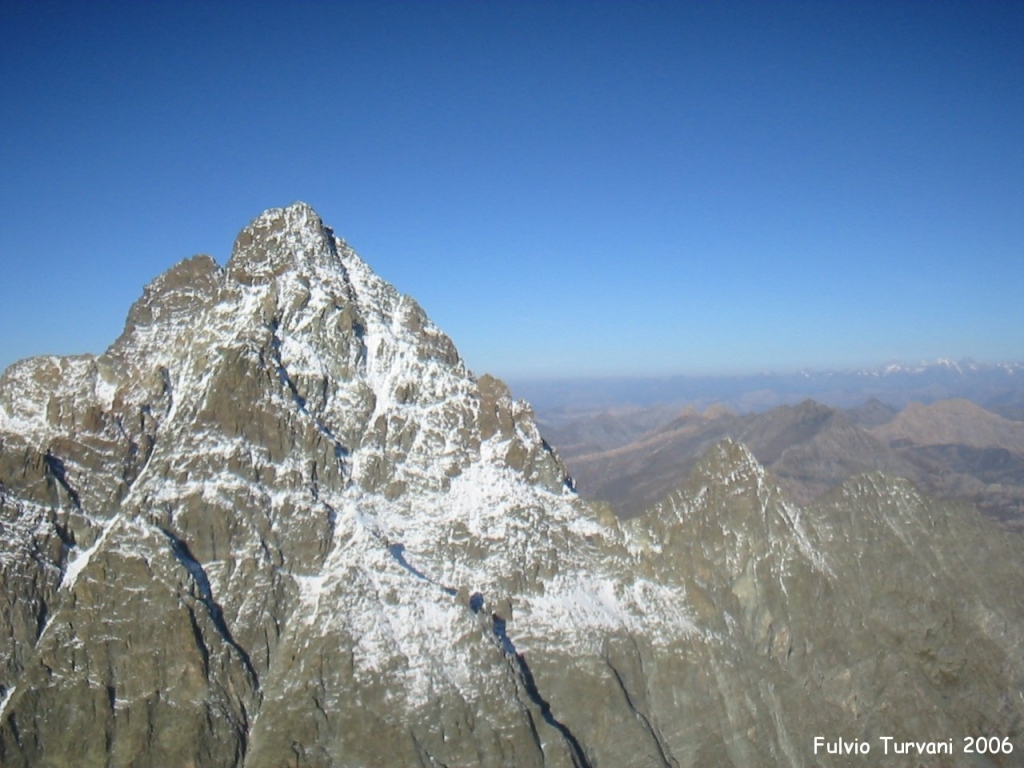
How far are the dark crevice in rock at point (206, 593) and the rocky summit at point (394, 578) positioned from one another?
41 cm

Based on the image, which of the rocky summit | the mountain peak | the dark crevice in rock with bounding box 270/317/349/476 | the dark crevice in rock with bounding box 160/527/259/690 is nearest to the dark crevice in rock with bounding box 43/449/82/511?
the rocky summit

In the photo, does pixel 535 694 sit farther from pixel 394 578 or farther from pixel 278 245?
pixel 278 245

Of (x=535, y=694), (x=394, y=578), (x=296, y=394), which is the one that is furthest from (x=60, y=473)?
(x=535, y=694)

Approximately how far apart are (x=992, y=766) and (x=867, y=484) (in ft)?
164

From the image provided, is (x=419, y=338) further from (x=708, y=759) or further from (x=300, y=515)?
(x=708, y=759)

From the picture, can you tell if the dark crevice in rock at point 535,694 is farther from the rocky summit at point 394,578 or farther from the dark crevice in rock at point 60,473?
the dark crevice in rock at point 60,473

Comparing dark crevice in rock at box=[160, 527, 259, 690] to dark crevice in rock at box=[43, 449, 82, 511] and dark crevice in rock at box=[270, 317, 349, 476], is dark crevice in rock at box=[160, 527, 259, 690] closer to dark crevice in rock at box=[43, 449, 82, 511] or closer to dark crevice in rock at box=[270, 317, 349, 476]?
dark crevice in rock at box=[43, 449, 82, 511]

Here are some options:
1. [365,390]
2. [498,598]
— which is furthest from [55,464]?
[498,598]

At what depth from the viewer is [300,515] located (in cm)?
11131

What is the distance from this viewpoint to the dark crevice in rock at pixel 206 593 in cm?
9919

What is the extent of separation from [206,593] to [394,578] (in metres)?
26.0

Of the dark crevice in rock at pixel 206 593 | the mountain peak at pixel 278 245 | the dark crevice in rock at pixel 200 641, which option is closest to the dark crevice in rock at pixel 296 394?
the mountain peak at pixel 278 245

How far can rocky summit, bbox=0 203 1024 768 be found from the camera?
94.8 meters

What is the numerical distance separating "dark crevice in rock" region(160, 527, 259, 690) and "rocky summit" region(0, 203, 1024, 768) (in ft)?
1.35
